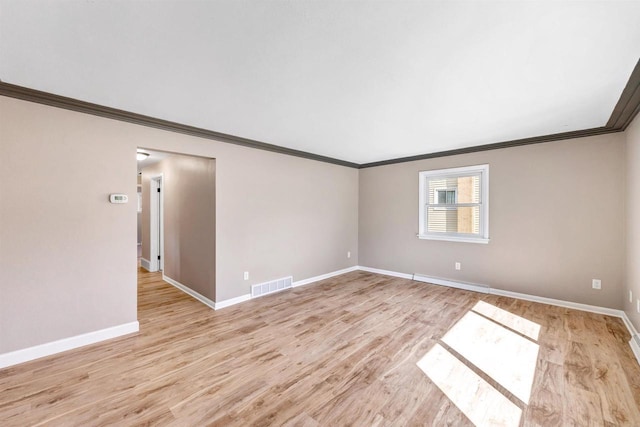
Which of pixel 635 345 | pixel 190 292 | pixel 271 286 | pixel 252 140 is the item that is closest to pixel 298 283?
pixel 271 286

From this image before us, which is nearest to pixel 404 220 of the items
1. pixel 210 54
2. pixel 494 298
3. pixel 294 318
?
A: pixel 494 298

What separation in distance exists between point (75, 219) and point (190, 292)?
6.77 ft

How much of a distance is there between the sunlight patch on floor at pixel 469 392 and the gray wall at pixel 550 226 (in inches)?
96.6

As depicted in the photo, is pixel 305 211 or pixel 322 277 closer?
pixel 305 211

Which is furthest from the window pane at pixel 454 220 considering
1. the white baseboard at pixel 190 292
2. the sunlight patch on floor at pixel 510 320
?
the white baseboard at pixel 190 292

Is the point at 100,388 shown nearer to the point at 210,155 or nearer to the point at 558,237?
the point at 210,155

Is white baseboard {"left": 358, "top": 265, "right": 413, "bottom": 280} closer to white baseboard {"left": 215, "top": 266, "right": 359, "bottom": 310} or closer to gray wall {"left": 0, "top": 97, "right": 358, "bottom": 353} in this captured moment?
white baseboard {"left": 215, "top": 266, "right": 359, "bottom": 310}

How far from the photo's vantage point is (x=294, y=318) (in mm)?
3311

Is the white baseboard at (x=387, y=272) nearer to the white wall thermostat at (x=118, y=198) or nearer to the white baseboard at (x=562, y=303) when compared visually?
the white baseboard at (x=562, y=303)

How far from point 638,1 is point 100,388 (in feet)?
13.7

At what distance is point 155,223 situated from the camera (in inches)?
224

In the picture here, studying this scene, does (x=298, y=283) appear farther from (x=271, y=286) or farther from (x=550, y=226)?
(x=550, y=226)

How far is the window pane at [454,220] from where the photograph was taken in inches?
177

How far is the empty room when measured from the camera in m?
1.64
